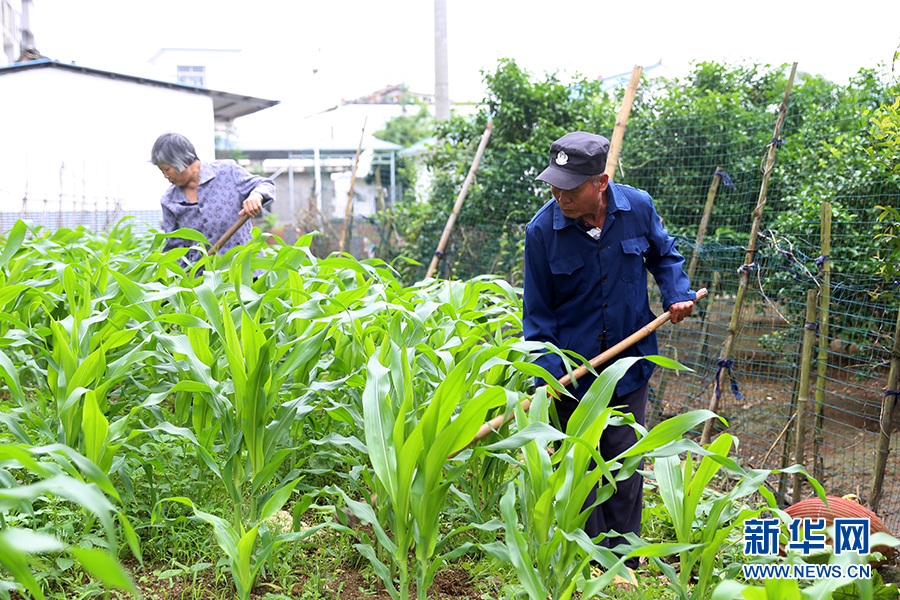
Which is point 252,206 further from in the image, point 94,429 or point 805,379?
point 805,379

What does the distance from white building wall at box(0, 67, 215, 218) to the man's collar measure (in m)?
7.06

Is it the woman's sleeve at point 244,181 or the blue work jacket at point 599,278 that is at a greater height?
the woman's sleeve at point 244,181

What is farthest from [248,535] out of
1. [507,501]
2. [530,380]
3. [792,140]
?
[792,140]

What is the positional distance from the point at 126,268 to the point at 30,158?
685cm

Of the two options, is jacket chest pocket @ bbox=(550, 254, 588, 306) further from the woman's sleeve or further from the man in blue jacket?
the woman's sleeve

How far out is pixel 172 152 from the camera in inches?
135

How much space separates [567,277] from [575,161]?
1.38ft

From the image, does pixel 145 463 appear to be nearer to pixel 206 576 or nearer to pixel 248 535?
pixel 206 576

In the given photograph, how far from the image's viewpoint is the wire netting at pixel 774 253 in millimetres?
3781

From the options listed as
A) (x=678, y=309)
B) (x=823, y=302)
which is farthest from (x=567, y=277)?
(x=823, y=302)

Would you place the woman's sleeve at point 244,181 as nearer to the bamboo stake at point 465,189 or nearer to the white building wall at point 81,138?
the bamboo stake at point 465,189

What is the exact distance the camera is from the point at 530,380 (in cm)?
222

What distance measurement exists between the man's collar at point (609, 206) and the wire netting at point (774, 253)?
1.52 meters

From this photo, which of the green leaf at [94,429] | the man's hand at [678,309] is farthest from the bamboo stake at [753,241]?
the green leaf at [94,429]
